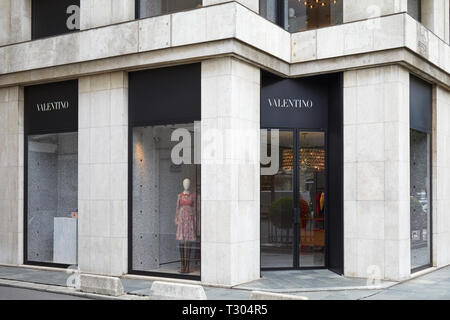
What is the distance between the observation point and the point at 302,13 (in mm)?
14812

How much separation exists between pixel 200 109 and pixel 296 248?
4.39 metres

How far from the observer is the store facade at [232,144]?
13.1 metres

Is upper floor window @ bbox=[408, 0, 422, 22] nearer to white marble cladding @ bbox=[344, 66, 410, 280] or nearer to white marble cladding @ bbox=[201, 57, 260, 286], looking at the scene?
white marble cladding @ bbox=[344, 66, 410, 280]

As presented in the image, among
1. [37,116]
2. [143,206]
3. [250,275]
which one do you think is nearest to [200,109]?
[143,206]

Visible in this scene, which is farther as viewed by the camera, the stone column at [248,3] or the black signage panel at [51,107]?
the black signage panel at [51,107]

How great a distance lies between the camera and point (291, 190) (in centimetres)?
1480

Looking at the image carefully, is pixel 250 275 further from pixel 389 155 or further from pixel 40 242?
pixel 40 242

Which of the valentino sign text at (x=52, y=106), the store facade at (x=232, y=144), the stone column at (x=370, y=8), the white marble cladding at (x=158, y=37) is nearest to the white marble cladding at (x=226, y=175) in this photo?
the store facade at (x=232, y=144)

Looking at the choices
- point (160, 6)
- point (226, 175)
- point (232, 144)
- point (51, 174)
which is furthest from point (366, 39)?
point (51, 174)

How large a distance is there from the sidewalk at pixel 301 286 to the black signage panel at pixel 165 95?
3.85m

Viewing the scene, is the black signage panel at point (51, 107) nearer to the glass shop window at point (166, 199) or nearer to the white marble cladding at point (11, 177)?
the white marble cladding at point (11, 177)

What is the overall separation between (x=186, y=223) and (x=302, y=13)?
6.06 m

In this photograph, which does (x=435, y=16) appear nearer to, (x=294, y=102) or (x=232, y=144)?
(x=294, y=102)

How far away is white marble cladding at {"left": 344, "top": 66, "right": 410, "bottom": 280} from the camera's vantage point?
528 inches
